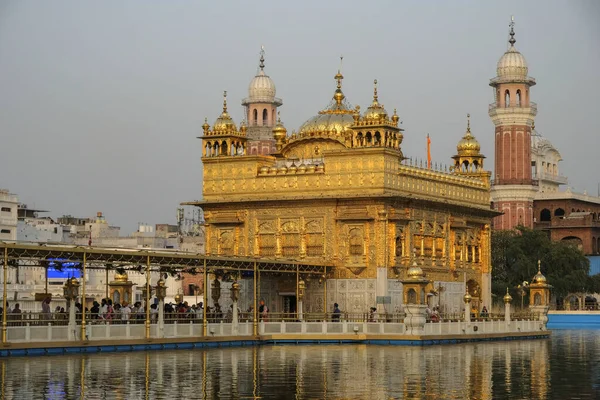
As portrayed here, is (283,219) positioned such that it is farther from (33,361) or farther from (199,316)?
(33,361)

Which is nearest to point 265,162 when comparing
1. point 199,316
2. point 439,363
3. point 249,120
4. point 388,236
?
point 388,236

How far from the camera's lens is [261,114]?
107 metres

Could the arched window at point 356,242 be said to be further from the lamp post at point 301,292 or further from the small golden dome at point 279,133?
the small golden dome at point 279,133

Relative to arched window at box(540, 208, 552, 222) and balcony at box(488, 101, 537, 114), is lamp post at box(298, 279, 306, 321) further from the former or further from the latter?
arched window at box(540, 208, 552, 222)

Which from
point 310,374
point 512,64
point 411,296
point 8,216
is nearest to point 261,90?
point 512,64

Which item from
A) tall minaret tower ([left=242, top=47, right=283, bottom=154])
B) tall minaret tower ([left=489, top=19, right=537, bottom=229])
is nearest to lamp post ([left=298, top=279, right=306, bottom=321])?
tall minaret tower ([left=489, top=19, right=537, bottom=229])

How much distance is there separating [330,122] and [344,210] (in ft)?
20.1

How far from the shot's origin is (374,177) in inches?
1900

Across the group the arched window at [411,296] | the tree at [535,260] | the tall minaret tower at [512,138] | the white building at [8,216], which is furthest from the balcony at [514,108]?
the arched window at [411,296]

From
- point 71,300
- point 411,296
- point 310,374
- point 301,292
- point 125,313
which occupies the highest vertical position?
point 301,292

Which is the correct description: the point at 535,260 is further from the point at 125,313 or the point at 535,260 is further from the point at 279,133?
the point at 125,313

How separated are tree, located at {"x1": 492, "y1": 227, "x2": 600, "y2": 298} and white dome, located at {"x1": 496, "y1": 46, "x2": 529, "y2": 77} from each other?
54.4ft

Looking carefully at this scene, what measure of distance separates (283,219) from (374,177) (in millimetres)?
4456

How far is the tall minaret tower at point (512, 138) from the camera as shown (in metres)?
96.6
